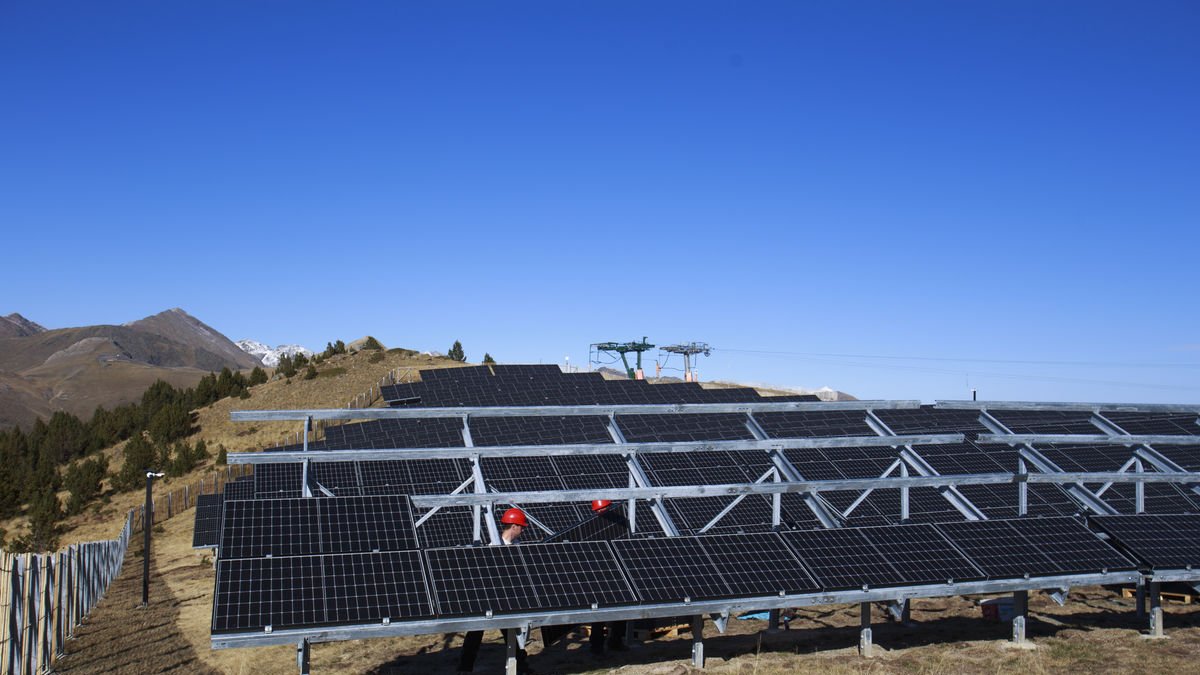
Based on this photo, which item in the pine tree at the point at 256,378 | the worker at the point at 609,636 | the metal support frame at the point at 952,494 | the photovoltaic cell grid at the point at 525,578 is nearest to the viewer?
the photovoltaic cell grid at the point at 525,578

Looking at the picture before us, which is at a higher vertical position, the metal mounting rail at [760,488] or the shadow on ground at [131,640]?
the metal mounting rail at [760,488]

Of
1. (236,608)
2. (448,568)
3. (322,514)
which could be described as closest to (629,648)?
(448,568)

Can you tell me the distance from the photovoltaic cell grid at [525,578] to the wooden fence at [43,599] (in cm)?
759

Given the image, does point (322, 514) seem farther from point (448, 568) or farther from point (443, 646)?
point (443, 646)

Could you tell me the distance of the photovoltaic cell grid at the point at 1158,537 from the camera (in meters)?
15.6

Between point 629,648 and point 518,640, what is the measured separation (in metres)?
4.32

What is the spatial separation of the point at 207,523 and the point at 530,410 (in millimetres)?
15174

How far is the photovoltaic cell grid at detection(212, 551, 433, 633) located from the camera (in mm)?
11828

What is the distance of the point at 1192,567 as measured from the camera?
15562mm

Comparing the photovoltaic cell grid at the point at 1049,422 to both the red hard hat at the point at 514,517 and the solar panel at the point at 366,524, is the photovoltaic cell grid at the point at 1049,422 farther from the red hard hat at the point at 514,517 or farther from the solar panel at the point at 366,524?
the solar panel at the point at 366,524

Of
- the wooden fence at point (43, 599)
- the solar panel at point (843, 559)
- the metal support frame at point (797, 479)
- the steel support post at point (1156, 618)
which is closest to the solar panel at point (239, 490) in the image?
the wooden fence at point (43, 599)

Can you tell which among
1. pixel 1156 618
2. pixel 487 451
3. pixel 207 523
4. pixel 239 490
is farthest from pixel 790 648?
pixel 207 523

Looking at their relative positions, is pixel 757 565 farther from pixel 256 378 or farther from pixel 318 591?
pixel 256 378

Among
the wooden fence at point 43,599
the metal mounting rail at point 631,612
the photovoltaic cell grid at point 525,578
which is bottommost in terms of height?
the wooden fence at point 43,599
